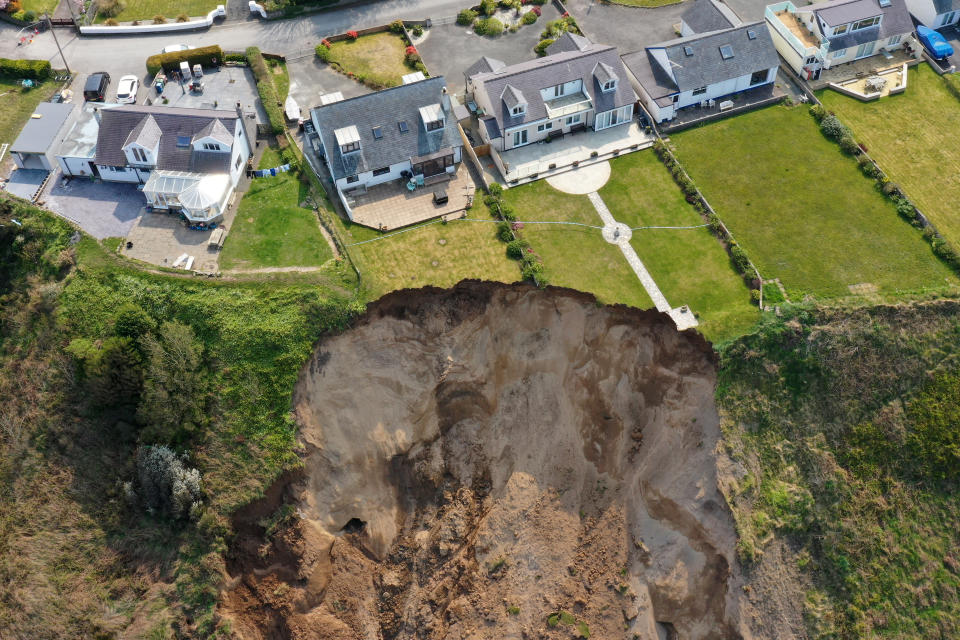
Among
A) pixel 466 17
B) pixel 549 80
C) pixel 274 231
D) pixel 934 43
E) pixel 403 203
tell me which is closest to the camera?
pixel 274 231

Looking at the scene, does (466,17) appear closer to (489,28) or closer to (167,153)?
(489,28)

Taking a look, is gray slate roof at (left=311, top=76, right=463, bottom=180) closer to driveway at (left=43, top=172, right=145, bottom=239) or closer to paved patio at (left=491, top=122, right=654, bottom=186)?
paved patio at (left=491, top=122, right=654, bottom=186)

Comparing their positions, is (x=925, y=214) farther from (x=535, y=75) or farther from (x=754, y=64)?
(x=535, y=75)

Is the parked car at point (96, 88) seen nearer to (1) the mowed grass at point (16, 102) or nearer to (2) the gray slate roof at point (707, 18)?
A: (1) the mowed grass at point (16, 102)

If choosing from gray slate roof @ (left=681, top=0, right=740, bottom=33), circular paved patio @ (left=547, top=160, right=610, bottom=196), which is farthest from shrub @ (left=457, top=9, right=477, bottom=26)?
circular paved patio @ (left=547, top=160, right=610, bottom=196)

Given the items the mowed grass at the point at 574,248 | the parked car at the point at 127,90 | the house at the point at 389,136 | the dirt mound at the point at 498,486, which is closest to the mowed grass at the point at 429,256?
the dirt mound at the point at 498,486

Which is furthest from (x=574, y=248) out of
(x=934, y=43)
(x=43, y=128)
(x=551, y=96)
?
(x=43, y=128)
